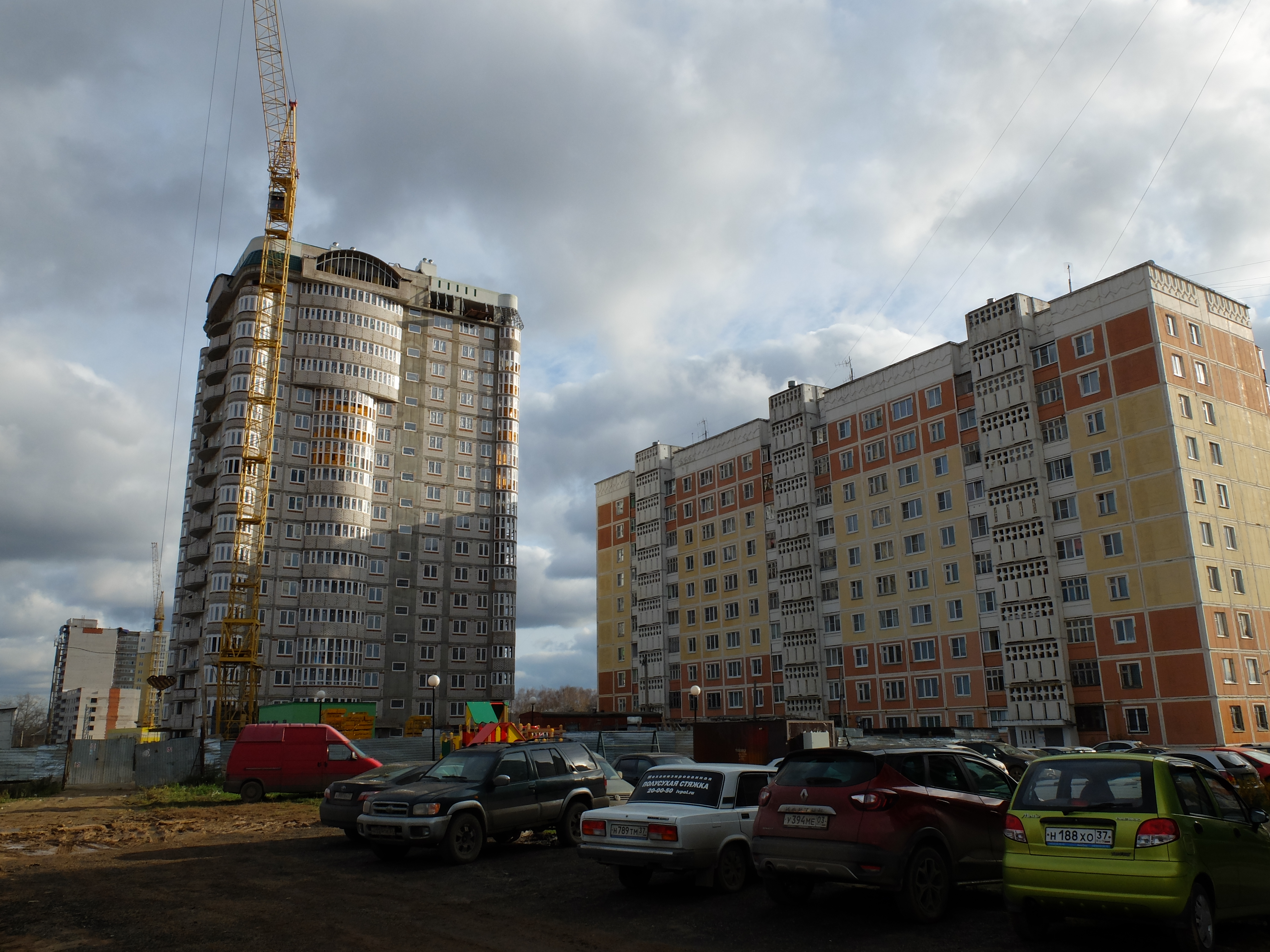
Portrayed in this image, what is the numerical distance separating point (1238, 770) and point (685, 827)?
17.9m

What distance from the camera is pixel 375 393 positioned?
8312cm

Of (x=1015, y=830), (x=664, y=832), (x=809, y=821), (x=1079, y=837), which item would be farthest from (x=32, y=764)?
(x=1079, y=837)

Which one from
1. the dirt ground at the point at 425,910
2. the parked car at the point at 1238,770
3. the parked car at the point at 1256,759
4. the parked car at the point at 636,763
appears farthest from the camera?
the parked car at the point at 1256,759

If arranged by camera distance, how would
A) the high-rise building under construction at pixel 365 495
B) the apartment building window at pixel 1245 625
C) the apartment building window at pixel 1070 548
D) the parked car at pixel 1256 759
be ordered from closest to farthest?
the parked car at pixel 1256 759
the apartment building window at pixel 1245 625
the apartment building window at pixel 1070 548
the high-rise building under construction at pixel 365 495

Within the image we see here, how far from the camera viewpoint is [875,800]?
9867 mm

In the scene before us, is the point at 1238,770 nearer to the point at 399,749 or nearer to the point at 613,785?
the point at 613,785

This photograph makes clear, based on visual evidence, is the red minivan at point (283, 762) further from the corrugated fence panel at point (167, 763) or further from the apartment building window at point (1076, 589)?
the apartment building window at point (1076, 589)

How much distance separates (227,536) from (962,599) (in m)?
57.0

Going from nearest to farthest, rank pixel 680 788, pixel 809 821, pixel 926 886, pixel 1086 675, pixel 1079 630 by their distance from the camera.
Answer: pixel 926 886, pixel 809 821, pixel 680 788, pixel 1086 675, pixel 1079 630

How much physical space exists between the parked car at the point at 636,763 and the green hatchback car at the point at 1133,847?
11672 millimetres

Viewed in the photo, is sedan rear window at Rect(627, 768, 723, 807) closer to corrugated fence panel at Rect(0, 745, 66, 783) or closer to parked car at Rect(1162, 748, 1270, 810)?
parked car at Rect(1162, 748, 1270, 810)

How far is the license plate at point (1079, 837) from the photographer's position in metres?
8.42

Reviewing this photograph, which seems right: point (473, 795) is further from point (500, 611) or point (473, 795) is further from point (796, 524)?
point (500, 611)

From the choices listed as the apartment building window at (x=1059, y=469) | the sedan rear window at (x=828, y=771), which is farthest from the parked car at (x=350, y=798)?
the apartment building window at (x=1059, y=469)
